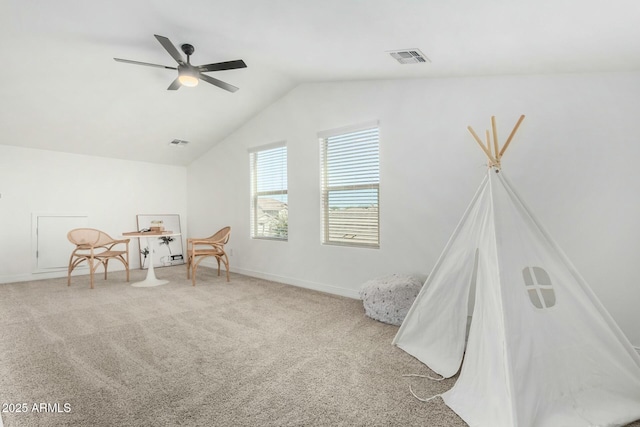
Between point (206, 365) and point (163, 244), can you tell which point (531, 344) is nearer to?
point (206, 365)

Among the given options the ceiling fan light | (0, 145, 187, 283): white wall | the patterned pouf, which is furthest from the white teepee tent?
(0, 145, 187, 283): white wall

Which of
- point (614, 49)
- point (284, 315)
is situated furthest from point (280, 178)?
point (614, 49)

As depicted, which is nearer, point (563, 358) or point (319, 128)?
point (563, 358)

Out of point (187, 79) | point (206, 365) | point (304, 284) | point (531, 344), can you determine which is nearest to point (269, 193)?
point (304, 284)

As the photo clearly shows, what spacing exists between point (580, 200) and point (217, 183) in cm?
539

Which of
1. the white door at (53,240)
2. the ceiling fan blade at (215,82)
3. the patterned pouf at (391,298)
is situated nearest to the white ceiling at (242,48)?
the ceiling fan blade at (215,82)

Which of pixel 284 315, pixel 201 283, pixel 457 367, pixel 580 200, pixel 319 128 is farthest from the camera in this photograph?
pixel 201 283

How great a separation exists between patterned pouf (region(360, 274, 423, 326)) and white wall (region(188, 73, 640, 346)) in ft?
1.21

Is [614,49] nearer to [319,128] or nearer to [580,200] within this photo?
[580,200]

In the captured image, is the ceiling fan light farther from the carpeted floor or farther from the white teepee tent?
the white teepee tent

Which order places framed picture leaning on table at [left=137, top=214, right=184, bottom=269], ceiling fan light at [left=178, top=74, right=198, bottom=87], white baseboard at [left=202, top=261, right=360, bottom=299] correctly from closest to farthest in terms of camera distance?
ceiling fan light at [left=178, top=74, right=198, bottom=87] < white baseboard at [left=202, top=261, right=360, bottom=299] < framed picture leaning on table at [left=137, top=214, right=184, bottom=269]

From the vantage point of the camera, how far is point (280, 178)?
5031 mm

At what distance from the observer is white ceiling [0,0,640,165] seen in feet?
6.36

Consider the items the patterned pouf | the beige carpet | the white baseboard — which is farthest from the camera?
the white baseboard
